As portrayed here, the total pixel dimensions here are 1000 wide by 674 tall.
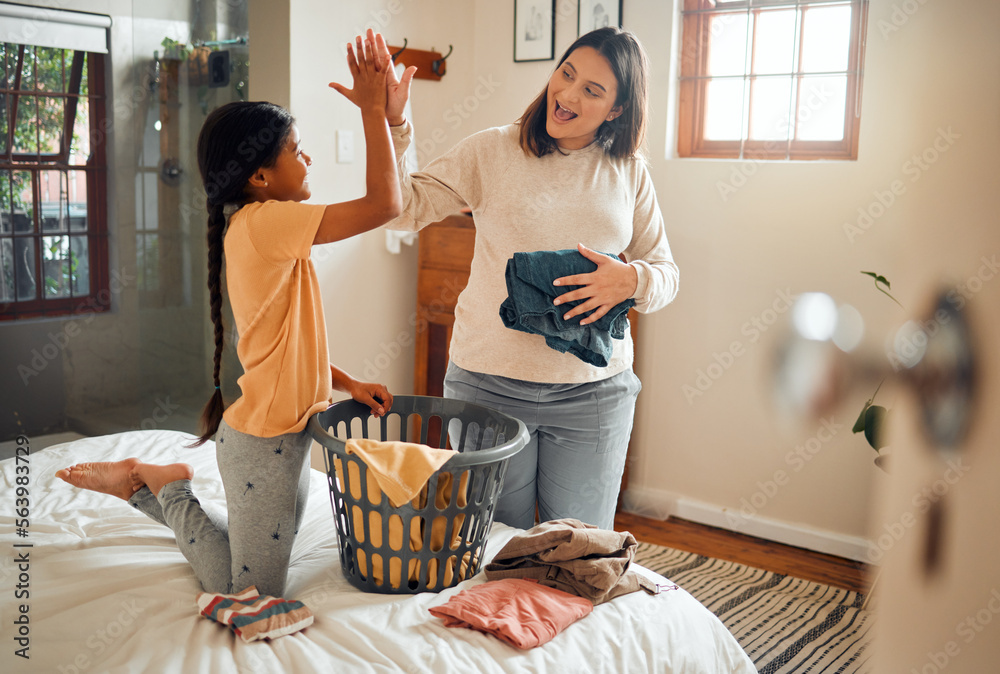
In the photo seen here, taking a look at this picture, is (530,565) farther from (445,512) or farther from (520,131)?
(520,131)

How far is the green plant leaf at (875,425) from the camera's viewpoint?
212 cm

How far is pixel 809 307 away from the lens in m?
2.49

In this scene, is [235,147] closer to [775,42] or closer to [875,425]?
[875,425]

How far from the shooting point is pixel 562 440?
4.63ft

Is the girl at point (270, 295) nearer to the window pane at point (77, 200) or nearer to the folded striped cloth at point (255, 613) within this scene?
the folded striped cloth at point (255, 613)

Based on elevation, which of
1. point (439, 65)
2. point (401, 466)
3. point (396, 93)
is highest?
point (439, 65)

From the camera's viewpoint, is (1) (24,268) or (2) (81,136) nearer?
(1) (24,268)

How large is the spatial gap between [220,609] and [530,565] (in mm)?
461

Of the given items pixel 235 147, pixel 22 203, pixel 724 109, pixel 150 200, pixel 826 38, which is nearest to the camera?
pixel 235 147

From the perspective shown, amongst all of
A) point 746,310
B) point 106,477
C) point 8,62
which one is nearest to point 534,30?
point 746,310

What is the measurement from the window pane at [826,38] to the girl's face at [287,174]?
1.89 m

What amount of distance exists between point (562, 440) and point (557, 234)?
379mm

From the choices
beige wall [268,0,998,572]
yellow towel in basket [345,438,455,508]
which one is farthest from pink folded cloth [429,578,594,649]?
beige wall [268,0,998,572]

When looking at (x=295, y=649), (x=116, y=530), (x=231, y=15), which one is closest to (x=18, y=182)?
(x=231, y=15)
